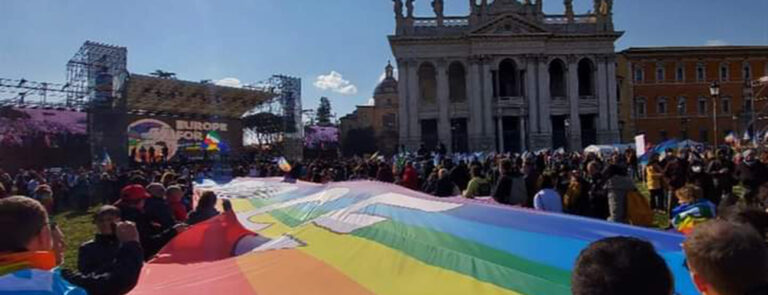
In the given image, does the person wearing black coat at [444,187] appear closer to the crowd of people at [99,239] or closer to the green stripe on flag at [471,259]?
the crowd of people at [99,239]

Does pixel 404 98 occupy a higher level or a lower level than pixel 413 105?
higher

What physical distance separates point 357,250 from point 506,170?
214 inches

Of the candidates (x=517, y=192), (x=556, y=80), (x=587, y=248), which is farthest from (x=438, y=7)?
(x=587, y=248)

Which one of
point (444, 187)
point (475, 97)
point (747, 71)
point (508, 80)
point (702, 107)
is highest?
point (747, 71)

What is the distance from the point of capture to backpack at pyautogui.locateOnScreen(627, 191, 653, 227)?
26.6 feet

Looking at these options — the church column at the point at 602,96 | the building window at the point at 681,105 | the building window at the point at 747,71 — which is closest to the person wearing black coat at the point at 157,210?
the church column at the point at 602,96

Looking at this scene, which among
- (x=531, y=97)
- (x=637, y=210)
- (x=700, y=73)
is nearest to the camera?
(x=637, y=210)

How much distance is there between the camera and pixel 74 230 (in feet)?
53.5

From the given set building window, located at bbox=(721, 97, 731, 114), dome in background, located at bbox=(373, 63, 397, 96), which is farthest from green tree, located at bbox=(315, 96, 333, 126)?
building window, located at bbox=(721, 97, 731, 114)

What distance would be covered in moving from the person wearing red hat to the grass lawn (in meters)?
4.11

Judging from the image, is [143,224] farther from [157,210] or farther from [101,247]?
[101,247]

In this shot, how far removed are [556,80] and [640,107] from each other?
13961mm

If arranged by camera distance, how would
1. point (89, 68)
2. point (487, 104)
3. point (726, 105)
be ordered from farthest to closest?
point (726, 105)
point (487, 104)
point (89, 68)

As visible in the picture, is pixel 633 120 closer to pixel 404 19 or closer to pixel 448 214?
pixel 404 19
